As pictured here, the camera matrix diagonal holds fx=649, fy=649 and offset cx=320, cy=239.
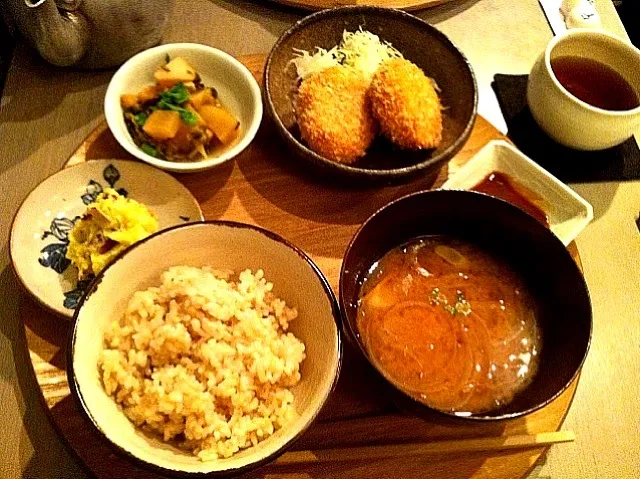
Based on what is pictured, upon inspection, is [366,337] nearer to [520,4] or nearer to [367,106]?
[367,106]

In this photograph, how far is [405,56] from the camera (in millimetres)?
1841

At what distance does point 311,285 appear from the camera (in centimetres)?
124

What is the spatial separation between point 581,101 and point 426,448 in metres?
1.02

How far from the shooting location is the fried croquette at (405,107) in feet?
5.32

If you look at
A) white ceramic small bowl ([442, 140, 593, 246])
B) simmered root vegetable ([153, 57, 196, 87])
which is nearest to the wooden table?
white ceramic small bowl ([442, 140, 593, 246])

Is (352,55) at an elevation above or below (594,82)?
above

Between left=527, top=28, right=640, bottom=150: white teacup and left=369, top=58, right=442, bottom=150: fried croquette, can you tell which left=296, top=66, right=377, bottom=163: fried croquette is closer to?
left=369, top=58, right=442, bottom=150: fried croquette

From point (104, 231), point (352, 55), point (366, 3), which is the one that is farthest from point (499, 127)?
point (104, 231)

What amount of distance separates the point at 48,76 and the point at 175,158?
1.80ft

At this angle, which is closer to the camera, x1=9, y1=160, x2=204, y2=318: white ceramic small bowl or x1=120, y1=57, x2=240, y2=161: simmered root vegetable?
x1=9, y1=160, x2=204, y2=318: white ceramic small bowl

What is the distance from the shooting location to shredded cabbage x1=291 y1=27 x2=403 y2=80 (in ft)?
5.77

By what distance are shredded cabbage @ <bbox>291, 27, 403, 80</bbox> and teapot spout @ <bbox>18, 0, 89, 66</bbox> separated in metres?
0.55

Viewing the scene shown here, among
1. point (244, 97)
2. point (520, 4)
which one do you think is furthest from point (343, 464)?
point (520, 4)

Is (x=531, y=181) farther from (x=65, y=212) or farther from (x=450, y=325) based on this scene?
(x=65, y=212)
